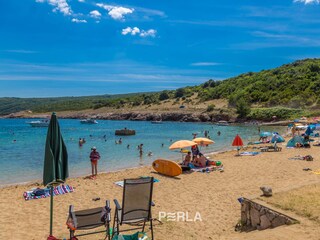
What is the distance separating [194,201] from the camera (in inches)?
387

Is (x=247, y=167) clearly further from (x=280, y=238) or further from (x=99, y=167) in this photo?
(x=280, y=238)

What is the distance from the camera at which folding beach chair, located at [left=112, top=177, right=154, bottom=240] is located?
6.10 meters

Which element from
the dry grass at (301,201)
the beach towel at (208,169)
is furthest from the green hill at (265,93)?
the dry grass at (301,201)

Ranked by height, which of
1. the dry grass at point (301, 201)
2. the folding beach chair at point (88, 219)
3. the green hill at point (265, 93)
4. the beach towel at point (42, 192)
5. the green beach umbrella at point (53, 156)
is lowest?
the beach towel at point (42, 192)

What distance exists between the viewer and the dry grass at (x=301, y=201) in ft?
20.2

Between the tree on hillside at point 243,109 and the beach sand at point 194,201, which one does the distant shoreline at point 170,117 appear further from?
the beach sand at point 194,201

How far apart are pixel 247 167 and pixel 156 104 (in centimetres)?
9040

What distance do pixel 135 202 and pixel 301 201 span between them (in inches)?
140

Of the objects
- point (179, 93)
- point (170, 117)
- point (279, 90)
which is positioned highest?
point (279, 90)

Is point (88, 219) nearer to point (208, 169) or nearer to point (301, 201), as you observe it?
point (301, 201)

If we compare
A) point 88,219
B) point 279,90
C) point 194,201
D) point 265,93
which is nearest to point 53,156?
point 88,219

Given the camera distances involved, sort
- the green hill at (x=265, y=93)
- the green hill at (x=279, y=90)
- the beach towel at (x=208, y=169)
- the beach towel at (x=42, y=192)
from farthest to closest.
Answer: the green hill at (x=265, y=93)
the green hill at (x=279, y=90)
the beach towel at (x=208, y=169)
the beach towel at (x=42, y=192)

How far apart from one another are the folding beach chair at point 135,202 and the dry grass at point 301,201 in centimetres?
267

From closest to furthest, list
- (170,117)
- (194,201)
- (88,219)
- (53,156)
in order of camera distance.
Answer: (88,219) < (53,156) < (194,201) < (170,117)
